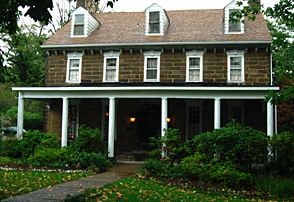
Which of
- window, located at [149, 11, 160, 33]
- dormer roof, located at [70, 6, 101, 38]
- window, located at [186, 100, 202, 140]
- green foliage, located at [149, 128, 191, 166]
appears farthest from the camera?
dormer roof, located at [70, 6, 101, 38]

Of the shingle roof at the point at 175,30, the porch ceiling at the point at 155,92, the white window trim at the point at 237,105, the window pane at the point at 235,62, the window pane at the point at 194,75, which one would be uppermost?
the shingle roof at the point at 175,30

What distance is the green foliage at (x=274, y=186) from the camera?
8.24 metres

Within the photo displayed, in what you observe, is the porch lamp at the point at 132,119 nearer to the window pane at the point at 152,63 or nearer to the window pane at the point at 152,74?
the window pane at the point at 152,74

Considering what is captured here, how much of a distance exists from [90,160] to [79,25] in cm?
908

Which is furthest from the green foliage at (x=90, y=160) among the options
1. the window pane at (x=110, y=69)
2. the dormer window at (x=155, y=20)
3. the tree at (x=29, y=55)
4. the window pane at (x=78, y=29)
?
the tree at (x=29, y=55)

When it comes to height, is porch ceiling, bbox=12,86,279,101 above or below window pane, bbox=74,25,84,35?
below

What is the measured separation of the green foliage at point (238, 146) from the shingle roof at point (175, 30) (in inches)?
258

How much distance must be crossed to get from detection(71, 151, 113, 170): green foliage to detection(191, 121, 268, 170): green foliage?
4.21m

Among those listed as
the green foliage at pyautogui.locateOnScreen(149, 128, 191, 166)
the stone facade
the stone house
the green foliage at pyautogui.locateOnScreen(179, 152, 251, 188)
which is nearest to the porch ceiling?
the stone house

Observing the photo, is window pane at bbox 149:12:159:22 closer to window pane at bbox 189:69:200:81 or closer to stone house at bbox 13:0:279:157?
stone house at bbox 13:0:279:157

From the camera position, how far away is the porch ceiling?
1302 centimetres

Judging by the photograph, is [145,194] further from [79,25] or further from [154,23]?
[79,25]

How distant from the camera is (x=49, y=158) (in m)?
12.4

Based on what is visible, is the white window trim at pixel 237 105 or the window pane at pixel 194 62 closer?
the window pane at pixel 194 62
